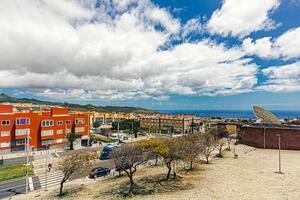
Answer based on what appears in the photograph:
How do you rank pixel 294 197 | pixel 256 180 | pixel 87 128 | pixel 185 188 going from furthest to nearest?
pixel 87 128 < pixel 256 180 < pixel 185 188 < pixel 294 197

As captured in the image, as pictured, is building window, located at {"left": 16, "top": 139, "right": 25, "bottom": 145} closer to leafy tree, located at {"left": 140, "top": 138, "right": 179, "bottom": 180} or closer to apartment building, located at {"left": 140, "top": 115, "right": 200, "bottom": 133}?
leafy tree, located at {"left": 140, "top": 138, "right": 179, "bottom": 180}

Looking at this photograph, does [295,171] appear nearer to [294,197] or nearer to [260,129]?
[294,197]

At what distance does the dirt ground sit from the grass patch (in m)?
11.4

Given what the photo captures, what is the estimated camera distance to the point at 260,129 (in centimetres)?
6581

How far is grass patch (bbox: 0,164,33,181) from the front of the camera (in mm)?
39250

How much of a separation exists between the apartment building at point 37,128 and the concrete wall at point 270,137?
5151cm

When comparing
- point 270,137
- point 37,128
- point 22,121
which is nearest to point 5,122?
point 22,121

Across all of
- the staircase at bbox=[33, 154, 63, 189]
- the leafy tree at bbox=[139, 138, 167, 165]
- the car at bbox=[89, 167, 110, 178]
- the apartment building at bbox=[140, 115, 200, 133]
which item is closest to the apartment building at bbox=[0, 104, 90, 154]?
the staircase at bbox=[33, 154, 63, 189]

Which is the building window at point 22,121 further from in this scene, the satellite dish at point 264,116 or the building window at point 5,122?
the satellite dish at point 264,116

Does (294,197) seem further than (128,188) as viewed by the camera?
No

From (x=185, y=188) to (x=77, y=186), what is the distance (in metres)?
16.1

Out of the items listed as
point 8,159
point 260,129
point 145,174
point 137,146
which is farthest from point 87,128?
point 260,129

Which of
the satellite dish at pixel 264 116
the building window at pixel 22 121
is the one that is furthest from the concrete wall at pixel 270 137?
the building window at pixel 22 121

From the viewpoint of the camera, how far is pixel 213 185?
100ft
